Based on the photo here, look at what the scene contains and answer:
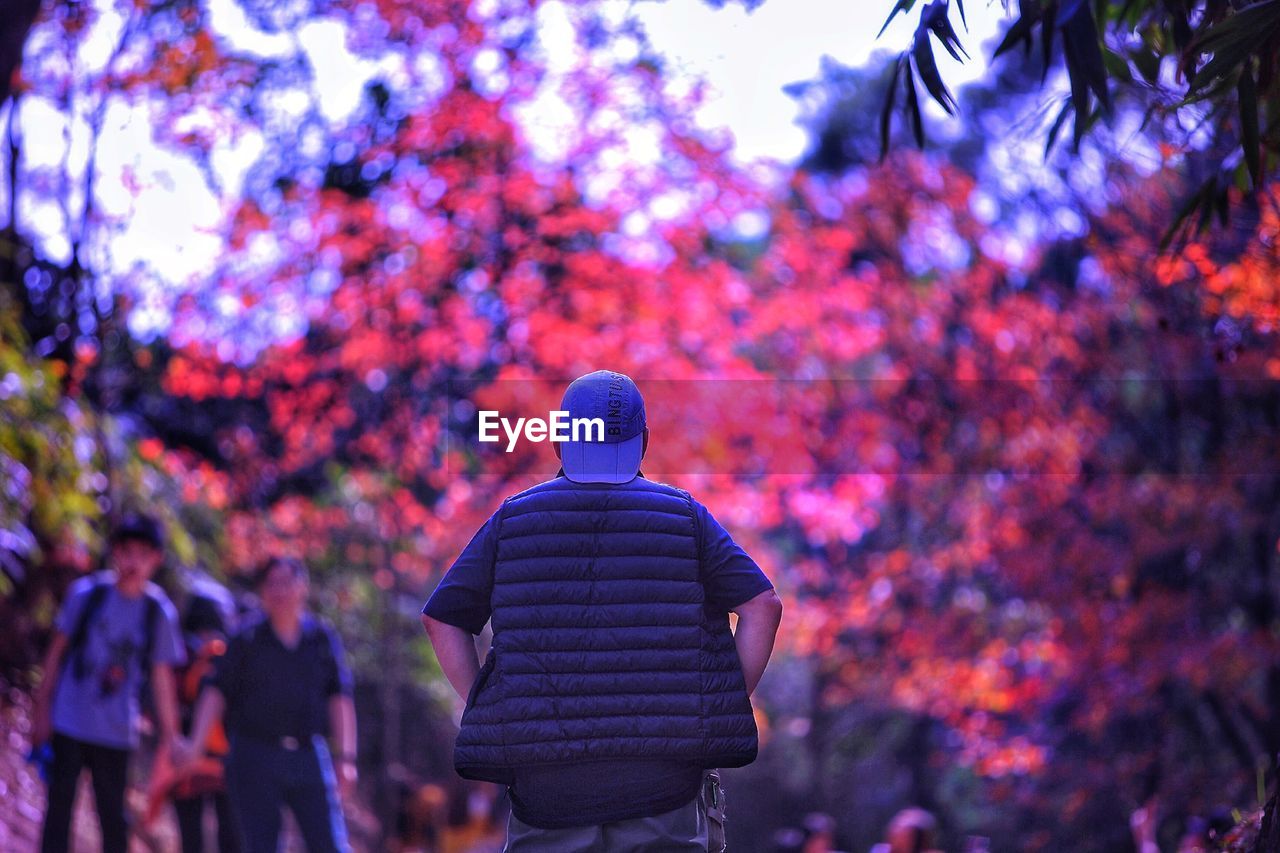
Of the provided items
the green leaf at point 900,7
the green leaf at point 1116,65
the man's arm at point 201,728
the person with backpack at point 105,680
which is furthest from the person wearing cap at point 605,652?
the man's arm at point 201,728

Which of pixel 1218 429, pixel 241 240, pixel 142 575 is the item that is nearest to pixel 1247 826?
pixel 142 575

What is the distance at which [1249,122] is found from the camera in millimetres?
4133

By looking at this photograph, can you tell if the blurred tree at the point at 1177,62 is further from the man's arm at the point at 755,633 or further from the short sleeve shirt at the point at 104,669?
the short sleeve shirt at the point at 104,669

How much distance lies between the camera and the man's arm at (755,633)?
309cm

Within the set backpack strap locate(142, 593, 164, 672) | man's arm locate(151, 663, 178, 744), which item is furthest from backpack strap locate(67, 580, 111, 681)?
man's arm locate(151, 663, 178, 744)

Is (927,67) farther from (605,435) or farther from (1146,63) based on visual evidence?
(605,435)

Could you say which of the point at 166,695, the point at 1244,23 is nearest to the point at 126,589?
the point at 166,695

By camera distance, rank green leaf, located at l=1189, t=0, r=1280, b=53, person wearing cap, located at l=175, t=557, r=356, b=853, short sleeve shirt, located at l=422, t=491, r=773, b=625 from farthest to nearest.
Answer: person wearing cap, located at l=175, t=557, r=356, b=853 < green leaf, located at l=1189, t=0, r=1280, b=53 < short sleeve shirt, located at l=422, t=491, r=773, b=625

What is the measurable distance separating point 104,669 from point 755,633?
399cm

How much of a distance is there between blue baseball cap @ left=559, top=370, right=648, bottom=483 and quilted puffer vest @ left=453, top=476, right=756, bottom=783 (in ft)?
0.31

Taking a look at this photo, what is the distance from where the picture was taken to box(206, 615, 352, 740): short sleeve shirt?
5.98 meters

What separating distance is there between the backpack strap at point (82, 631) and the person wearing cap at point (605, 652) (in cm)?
357

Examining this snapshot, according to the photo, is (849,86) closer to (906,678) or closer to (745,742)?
(906,678)

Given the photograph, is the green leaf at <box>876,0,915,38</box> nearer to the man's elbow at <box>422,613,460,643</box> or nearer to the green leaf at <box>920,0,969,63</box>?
the green leaf at <box>920,0,969,63</box>
